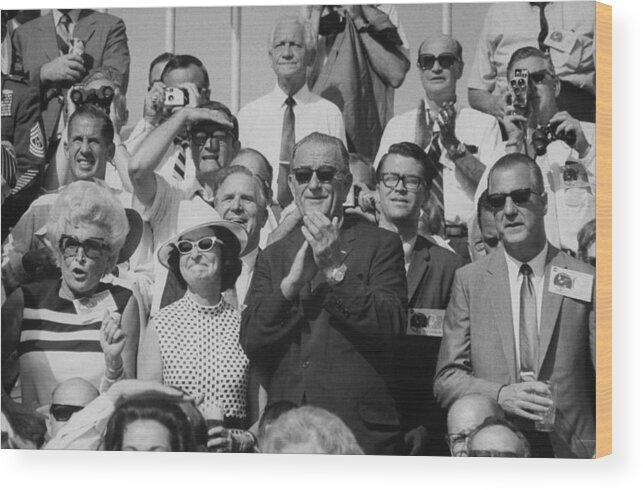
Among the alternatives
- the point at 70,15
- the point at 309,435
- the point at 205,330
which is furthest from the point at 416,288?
the point at 70,15

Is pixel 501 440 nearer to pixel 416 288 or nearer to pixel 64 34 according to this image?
pixel 416 288

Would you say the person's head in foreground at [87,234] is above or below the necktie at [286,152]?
below

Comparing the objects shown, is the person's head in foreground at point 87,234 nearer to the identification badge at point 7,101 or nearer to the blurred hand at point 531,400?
the identification badge at point 7,101

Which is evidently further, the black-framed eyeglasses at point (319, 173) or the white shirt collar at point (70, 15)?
the white shirt collar at point (70, 15)

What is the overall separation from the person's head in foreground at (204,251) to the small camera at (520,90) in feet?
4.51

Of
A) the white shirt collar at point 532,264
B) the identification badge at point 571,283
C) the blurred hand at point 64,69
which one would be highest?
the blurred hand at point 64,69

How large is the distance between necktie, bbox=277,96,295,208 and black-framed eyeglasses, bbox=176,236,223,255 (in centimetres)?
36

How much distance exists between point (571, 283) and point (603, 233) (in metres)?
0.26

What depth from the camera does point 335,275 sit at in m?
6.29

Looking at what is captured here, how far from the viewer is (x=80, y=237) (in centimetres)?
652

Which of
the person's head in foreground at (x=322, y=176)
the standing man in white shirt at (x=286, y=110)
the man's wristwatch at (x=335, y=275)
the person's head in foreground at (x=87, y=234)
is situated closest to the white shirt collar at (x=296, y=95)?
the standing man in white shirt at (x=286, y=110)

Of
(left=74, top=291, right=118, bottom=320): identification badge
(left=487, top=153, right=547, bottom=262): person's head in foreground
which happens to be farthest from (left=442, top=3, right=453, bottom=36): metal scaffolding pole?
(left=74, top=291, right=118, bottom=320): identification badge

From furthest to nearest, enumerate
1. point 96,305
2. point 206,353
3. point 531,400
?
point 96,305, point 206,353, point 531,400

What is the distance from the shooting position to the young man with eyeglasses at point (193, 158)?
644cm
